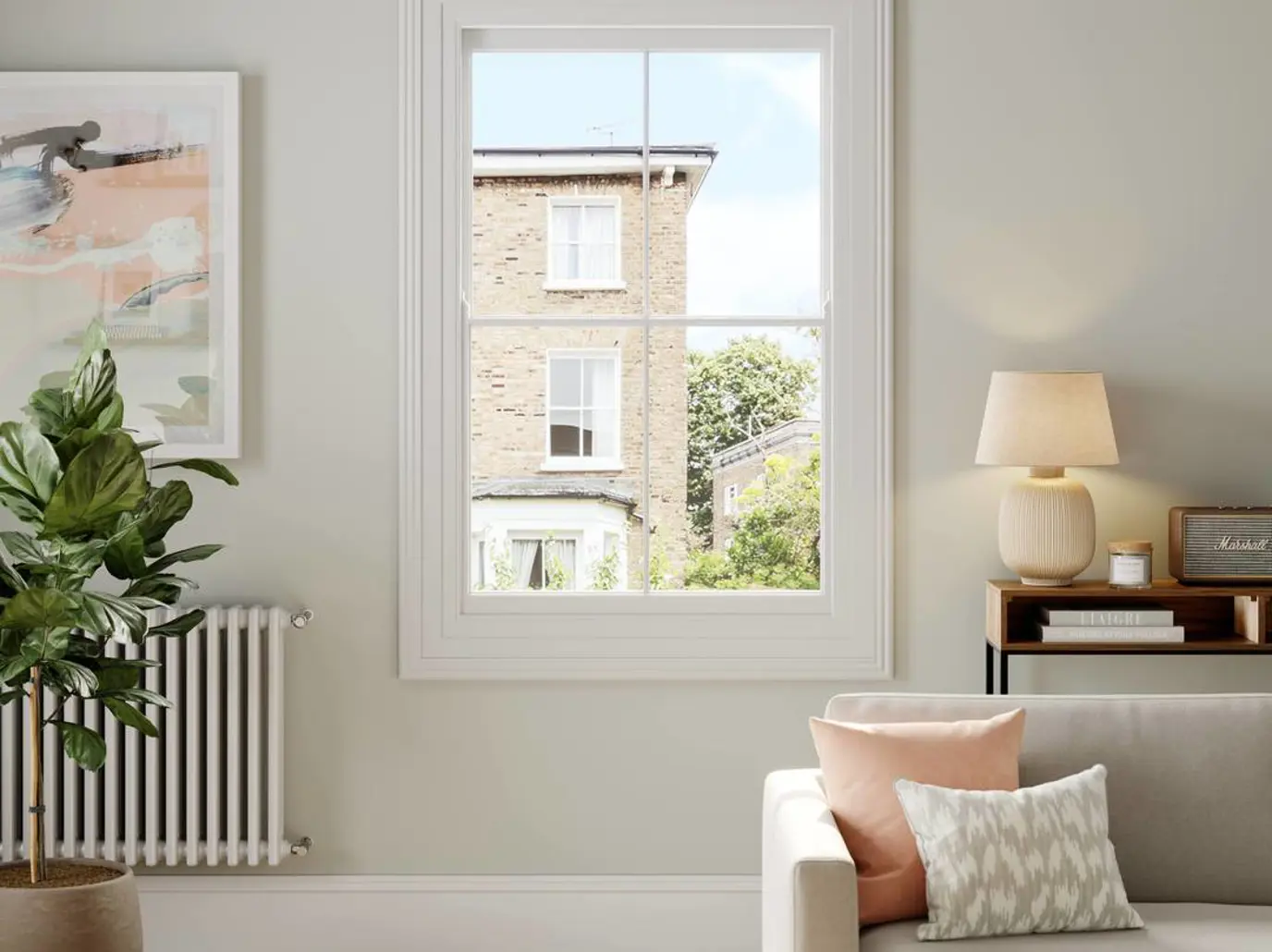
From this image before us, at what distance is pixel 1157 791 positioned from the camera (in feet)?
7.94

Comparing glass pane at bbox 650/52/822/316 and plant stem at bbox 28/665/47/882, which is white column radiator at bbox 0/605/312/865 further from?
glass pane at bbox 650/52/822/316

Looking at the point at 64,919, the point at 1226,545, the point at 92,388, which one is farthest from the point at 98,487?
the point at 1226,545

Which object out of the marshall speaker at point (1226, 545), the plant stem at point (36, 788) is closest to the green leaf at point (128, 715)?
the plant stem at point (36, 788)

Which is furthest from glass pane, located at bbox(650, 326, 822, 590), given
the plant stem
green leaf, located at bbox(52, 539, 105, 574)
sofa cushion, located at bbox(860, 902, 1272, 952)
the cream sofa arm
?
the plant stem

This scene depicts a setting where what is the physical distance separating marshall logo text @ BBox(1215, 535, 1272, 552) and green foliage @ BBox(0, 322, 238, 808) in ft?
7.76

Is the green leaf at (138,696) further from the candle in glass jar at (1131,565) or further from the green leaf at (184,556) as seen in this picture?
the candle in glass jar at (1131,565)

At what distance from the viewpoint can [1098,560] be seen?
10.5ft

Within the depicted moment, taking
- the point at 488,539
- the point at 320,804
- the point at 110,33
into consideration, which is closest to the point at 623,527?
the point at 488,539

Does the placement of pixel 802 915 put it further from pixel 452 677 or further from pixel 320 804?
pixel 320 804

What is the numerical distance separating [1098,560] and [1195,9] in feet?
4.62

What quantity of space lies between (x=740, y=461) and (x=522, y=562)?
63 cm

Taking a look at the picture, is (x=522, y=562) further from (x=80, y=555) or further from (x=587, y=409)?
(x=80, y=555)

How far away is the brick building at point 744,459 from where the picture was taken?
3.29 metres

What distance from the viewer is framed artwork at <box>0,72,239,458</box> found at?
10.3ft
